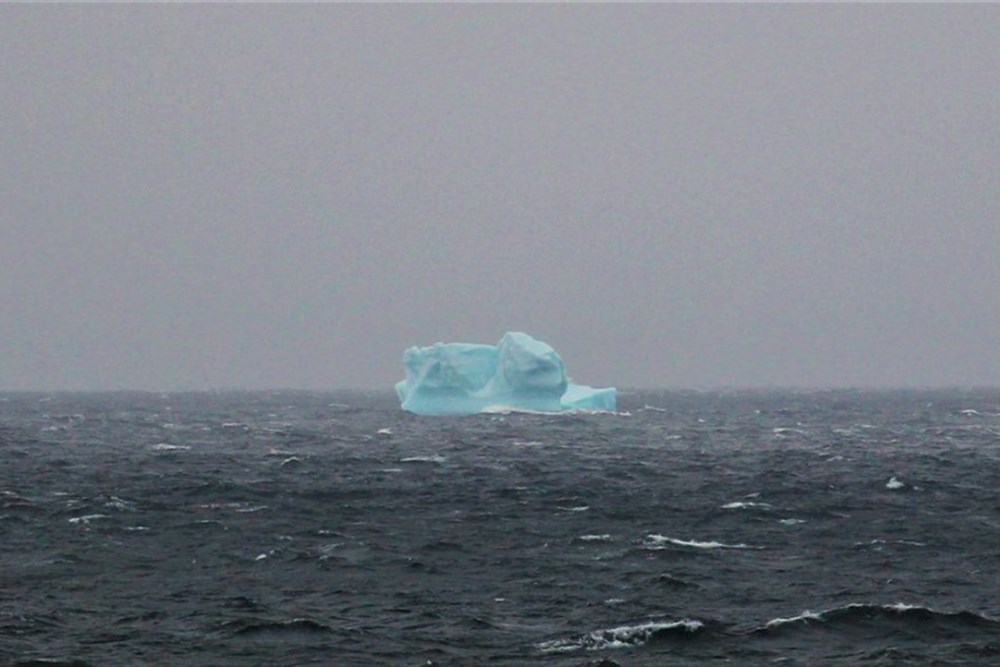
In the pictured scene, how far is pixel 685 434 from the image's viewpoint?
5644 centimetres

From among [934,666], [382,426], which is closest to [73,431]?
[382,426]

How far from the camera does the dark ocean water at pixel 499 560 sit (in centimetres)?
1501

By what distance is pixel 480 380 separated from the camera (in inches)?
2953

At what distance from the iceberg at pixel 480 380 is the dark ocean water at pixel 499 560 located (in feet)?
93.0

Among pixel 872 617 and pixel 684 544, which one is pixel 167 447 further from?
pixel 872 617

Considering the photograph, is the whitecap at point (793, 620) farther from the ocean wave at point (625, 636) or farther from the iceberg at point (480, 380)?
the iceberg at point (480, 380)

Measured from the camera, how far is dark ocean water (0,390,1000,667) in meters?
15.0

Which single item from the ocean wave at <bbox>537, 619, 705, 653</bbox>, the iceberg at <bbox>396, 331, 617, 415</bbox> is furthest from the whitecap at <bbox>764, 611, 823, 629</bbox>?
the iceberg at <bbox>396, 331, 617, 415</bbox>

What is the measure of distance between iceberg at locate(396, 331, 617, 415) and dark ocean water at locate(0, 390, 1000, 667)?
28343 millimetres

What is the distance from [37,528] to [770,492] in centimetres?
1631

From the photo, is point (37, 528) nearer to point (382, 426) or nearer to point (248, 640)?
point (248, 640)

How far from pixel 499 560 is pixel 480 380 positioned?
179ft

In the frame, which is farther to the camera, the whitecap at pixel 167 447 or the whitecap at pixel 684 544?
the whitecap at pixel 167 447

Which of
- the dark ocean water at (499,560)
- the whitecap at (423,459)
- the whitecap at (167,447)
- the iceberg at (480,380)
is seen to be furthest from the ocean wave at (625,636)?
the iceberg at (480,380)
